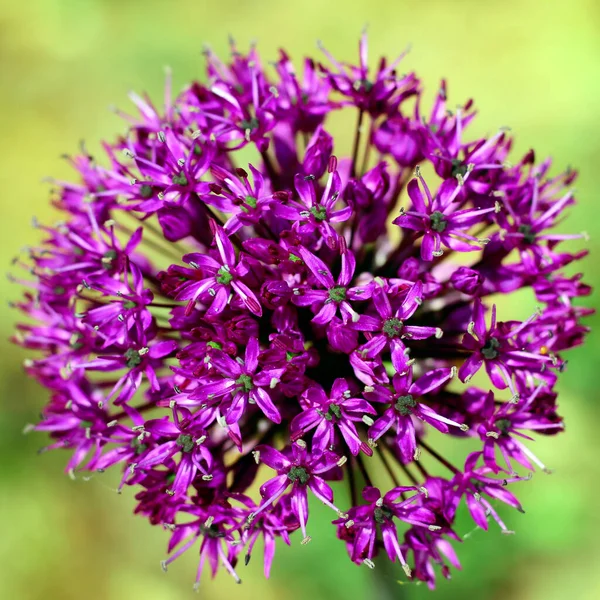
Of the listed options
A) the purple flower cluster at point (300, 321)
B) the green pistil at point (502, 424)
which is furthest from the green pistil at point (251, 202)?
the green pistil at point (502, 424)

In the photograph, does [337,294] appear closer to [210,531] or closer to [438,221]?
[438,221]

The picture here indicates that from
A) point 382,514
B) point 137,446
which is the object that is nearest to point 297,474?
point 382,514

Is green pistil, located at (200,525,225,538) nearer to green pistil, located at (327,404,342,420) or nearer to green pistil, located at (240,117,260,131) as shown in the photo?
green pistil, located at (327,404,342,420)

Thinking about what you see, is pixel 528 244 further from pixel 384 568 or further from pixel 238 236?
pixel 384 568

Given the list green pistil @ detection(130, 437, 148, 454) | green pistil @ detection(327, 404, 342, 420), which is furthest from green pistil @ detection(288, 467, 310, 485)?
green pistil @ detection(130, 437, 148, 454)

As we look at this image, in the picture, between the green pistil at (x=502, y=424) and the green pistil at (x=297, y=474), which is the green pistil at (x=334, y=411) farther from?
the green pistil at (x=502, y=424)
